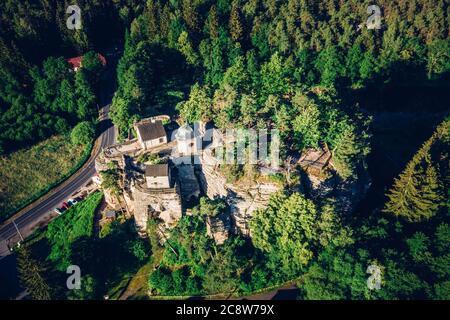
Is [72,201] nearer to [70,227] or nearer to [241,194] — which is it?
[70,227]

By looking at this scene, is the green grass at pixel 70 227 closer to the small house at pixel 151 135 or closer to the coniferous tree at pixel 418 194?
the small house at pixel 151 135

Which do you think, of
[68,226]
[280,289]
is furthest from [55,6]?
[280,289]

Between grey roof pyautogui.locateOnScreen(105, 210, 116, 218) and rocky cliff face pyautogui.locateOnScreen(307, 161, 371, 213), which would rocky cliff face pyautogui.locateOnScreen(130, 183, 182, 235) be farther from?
rocky cliff face pyautogui.locateOnScreen(307, 161, 371, 213)

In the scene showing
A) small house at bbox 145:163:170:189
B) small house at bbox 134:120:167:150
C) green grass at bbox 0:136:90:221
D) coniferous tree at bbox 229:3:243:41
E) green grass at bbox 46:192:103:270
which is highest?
coniferous tree at bbox 229:3:243:41

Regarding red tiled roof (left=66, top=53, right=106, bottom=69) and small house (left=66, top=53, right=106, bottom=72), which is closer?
small house (left=66, top=53, right=106, bottom=72)

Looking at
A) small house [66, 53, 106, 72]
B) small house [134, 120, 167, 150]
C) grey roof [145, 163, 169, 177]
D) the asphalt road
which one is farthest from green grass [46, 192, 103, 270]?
small house [66, 53, 106, 72]

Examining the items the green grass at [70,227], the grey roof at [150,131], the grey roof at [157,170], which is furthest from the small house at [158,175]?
the green grass at [70,227]
